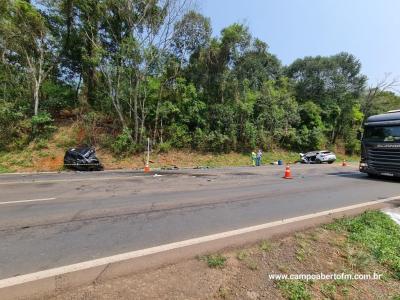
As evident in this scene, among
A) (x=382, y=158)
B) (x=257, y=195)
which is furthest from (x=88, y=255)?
(x=382, y=158)

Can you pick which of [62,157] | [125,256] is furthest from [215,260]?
[62,157]

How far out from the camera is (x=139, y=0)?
2338 cm

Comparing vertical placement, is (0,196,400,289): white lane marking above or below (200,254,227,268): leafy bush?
below

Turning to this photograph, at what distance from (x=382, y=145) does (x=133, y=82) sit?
749 inches

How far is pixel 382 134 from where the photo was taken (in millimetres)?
13906

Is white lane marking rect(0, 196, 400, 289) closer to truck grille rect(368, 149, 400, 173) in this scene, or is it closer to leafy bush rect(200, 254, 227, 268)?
leafy bush rect(200, 254, 227, 268)

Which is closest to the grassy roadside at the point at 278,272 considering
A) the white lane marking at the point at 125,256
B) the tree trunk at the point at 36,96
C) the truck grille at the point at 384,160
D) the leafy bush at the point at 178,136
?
the white lane marking at the point at 125,256

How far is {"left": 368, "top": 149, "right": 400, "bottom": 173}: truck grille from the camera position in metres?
13.2

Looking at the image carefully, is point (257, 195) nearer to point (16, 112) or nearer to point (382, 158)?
point (382, 158)

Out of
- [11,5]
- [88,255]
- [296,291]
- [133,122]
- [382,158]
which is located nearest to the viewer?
[296,291]

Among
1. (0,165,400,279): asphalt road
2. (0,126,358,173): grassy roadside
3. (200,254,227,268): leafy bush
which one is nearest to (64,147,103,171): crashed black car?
(0,126,358,173): grassy roadside

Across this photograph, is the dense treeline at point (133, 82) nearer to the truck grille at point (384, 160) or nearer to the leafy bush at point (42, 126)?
the leafy bush at point (42, 126)

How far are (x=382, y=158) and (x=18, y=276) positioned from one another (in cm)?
1487

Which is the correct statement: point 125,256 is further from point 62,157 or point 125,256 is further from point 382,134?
point 62,157
